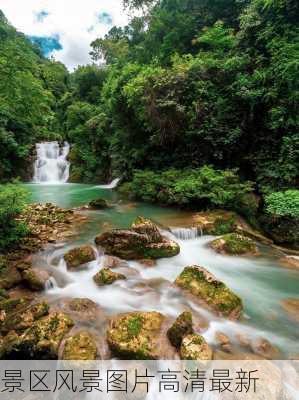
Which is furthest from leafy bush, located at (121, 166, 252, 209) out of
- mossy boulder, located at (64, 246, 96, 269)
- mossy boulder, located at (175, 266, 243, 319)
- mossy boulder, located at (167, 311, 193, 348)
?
mossy boulder, located at (167, 311, 193, 348)

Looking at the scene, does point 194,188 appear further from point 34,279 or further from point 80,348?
point 80,348

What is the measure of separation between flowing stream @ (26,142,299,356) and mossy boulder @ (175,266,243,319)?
14 centimetres

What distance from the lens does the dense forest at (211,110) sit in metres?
7.02

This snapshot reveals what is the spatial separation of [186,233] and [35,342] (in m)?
4.59

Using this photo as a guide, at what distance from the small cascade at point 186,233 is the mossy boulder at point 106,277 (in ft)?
8.25

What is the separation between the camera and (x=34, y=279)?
446 centimetres

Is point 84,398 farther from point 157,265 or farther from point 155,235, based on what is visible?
point 155,235

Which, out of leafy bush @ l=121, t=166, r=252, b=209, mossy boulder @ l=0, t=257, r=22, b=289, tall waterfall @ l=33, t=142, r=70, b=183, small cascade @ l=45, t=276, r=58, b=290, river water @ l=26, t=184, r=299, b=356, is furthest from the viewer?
tall waterfall @ l=33, t=142, r=70, b=183

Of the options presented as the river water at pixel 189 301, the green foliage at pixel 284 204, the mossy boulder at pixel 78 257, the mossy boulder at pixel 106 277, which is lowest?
the river water at pixel 189 301

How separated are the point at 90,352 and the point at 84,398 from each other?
17.2 inches

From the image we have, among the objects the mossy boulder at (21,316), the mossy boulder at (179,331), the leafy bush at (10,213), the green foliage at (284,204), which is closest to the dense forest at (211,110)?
the green foliage at (284,204)

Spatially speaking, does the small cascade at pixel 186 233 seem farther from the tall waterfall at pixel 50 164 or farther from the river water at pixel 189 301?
the tall waterfall at pixel 50 164

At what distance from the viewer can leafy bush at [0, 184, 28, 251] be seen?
17.2 feet

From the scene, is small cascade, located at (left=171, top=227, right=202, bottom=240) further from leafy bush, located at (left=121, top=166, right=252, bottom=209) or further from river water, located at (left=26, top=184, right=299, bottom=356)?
leafy bush, located at (left=121, top=166, right=252, bottom=209)
